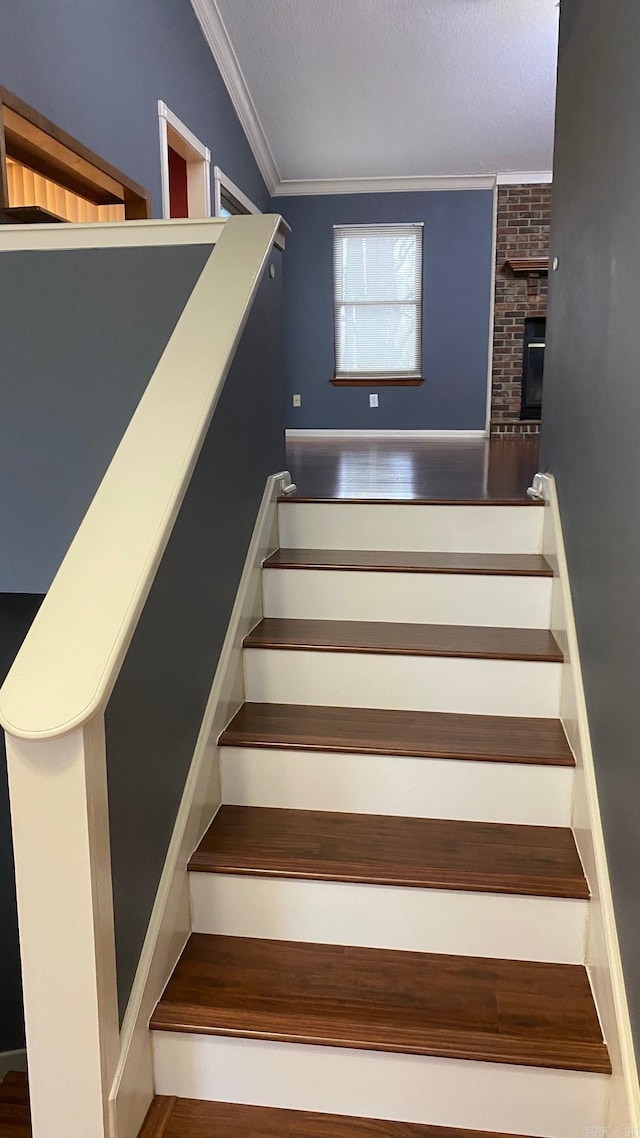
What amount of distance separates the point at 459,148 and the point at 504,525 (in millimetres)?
5223

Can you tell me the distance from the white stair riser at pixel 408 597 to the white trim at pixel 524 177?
5876mm

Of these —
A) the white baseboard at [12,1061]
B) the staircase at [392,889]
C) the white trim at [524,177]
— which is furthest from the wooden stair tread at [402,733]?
the white trim at [524,177]

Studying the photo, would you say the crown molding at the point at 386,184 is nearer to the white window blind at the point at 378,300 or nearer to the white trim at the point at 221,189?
the white window blind at the point at 378,300

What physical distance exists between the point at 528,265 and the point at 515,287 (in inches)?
9.0

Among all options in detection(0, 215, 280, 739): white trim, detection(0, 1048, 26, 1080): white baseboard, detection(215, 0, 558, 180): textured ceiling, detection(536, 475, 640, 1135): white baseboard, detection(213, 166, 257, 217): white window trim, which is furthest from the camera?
detection(213, 166, 257, 217): white window trim

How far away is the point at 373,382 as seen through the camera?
7.70 metres

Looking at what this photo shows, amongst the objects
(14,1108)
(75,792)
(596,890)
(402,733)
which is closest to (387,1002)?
(596,890)

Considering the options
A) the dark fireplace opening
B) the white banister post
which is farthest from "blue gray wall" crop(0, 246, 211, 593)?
the dark fireplace opening

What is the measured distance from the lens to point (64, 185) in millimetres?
3975

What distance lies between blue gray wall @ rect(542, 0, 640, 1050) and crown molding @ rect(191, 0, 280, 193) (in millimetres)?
3477

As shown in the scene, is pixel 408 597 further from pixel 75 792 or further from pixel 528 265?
pixel 528 265

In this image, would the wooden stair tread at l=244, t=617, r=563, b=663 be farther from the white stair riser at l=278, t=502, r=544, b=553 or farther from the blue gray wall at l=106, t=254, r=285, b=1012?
the white stair riser at l=278, t=502, r=544, b=553

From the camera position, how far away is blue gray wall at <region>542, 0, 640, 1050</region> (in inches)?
61.3

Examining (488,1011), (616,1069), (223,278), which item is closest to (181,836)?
(488,1011)
